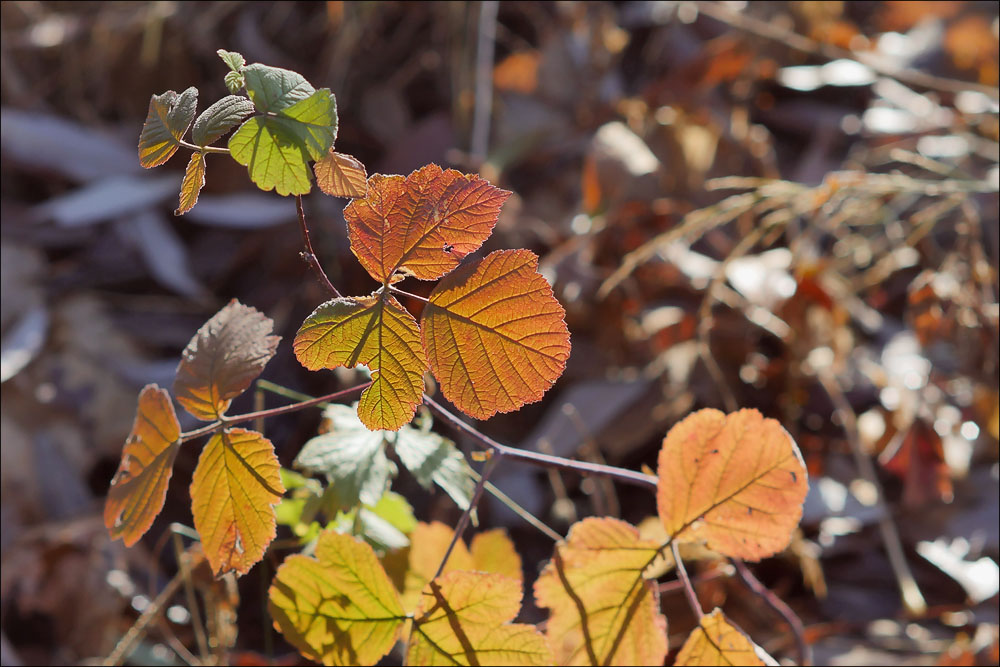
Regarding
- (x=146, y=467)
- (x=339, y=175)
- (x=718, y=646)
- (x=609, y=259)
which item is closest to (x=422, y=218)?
(x=339, y=175)

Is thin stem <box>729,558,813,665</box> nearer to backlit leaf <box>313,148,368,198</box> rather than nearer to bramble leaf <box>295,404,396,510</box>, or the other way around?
bramble leaf <box>295,404,396,510</box>

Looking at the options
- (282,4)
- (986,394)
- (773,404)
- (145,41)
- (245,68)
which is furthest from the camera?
(282,4)

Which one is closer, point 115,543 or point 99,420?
point 115,543

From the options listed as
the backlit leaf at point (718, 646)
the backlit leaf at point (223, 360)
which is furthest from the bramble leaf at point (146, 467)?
the backlit leaf at point (718, 646)

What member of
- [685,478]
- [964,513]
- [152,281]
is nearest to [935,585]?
[964,513]

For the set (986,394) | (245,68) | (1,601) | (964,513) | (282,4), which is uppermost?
(245,68)

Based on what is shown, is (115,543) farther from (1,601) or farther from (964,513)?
(964,513)

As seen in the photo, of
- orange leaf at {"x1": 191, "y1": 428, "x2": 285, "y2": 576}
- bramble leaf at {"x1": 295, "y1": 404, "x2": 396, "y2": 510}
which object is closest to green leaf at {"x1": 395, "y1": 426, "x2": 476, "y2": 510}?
bramble leaf at {"x1": 295, "y1": 404, "x2": 396, "y2": 510}
